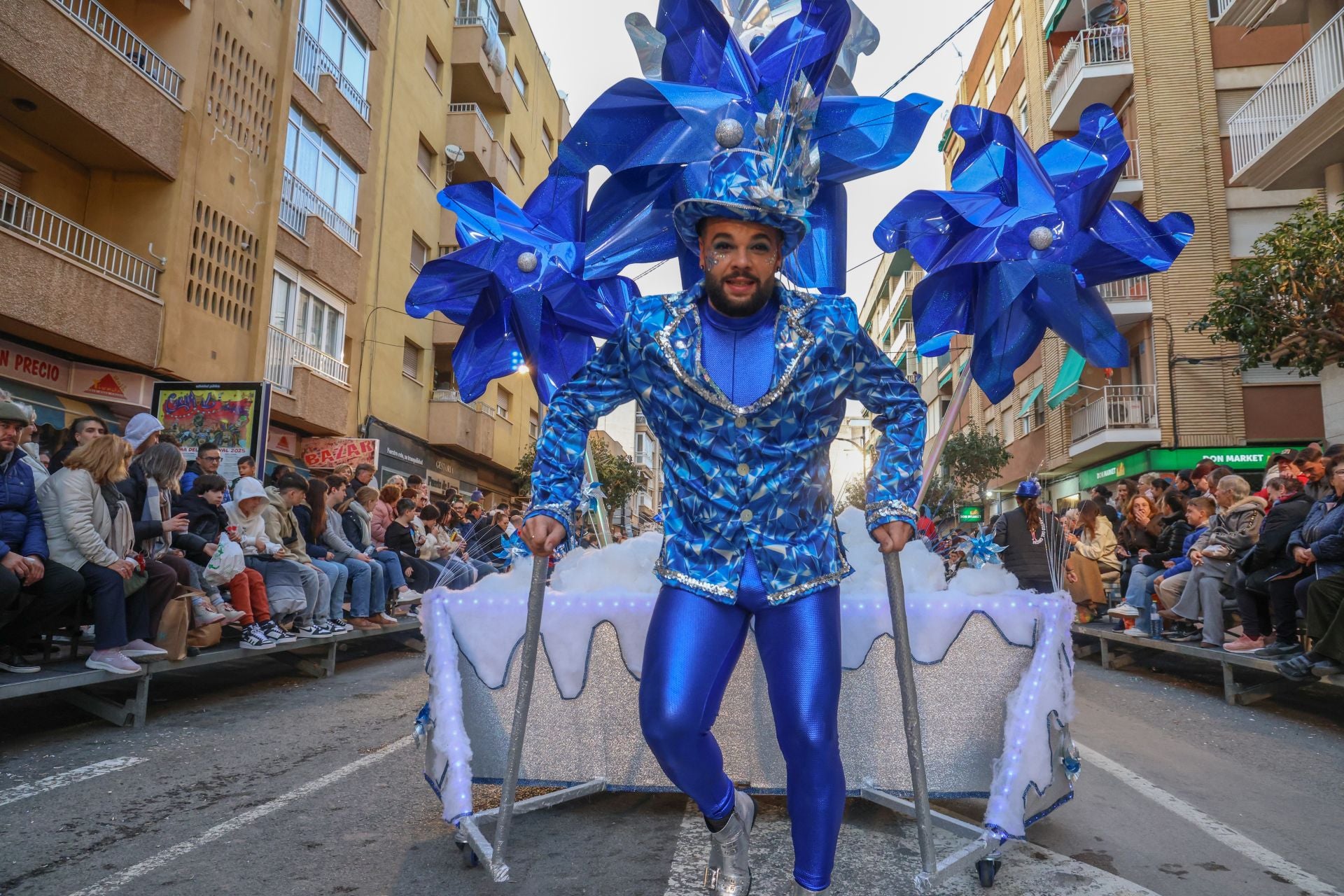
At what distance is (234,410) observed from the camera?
11.2 metres

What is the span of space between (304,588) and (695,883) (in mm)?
5853

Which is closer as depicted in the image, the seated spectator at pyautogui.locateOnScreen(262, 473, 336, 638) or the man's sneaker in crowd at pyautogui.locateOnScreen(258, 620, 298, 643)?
the man's sneaker in crowd at pyautogui.locateOnScreen(258, 620, 298, 643)

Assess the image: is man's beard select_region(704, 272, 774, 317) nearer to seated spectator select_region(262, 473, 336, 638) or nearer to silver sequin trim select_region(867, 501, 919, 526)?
silver sequin trim select_region(867, 501, 919, 526)

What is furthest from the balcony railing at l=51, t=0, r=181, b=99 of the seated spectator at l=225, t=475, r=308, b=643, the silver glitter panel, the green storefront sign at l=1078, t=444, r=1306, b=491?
the green storefront sign at l=1078, t=444, r=1306, b=491

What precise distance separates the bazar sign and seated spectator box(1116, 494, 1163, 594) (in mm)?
12263

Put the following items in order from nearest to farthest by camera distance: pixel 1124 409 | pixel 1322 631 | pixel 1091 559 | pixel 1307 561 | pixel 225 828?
pixel 225 828
pixel 1322 631
pixel 1307 561
pixel 1091 559
pixel 1124 409

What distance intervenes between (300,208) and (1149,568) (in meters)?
14.8

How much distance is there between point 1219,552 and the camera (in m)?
7.95

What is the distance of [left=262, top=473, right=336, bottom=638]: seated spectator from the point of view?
7.95m

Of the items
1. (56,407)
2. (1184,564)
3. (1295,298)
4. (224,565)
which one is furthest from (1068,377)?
(56,407)

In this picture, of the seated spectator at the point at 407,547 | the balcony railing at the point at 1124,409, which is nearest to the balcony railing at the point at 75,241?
the seated spectator at the point at 407,547

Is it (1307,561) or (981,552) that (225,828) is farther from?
(1307,561)

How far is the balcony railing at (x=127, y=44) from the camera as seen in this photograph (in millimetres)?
12492

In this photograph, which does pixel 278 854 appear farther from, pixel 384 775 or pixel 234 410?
pixel 234 410
